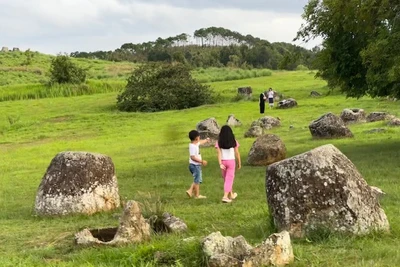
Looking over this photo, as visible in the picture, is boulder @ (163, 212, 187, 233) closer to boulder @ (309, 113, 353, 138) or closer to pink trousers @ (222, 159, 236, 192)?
pink trousers @ (222, 159, 236, 192)

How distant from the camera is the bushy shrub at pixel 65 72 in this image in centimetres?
6475

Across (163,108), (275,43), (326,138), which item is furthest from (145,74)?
(275,43)

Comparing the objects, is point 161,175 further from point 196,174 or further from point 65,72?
point 65,72

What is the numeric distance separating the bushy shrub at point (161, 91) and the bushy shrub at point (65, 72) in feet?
50.0

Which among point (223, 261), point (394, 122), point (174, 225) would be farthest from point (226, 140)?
point (394, 122)

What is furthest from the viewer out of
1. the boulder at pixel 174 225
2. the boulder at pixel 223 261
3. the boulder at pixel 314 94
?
the boulder at pixel 314 94

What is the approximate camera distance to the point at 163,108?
50.7 m

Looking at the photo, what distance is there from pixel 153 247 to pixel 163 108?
1698 inches

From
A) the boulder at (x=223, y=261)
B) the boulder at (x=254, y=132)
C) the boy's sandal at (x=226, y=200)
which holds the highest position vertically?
the boulder at (x=223, y=261)

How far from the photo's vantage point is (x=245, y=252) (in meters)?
7.25

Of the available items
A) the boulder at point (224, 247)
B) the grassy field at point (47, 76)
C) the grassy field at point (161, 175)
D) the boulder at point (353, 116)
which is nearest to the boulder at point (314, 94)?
the grassy field at point (161, 175)

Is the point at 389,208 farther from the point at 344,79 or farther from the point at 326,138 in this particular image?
the point at 326,138

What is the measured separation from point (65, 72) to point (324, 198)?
197 feet

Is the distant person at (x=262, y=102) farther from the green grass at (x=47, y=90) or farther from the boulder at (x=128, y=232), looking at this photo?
the boulder at (x=128, y=232)
